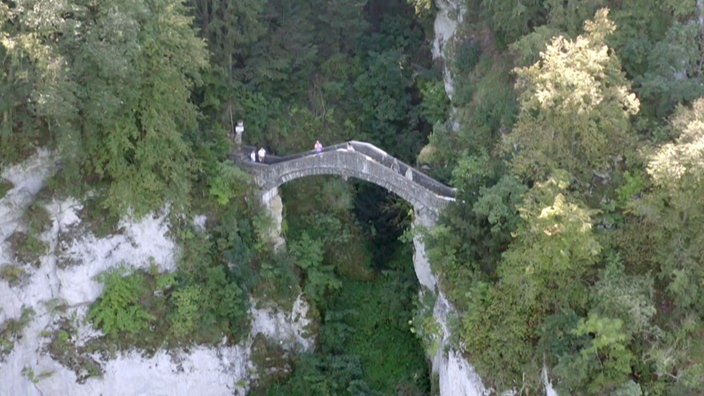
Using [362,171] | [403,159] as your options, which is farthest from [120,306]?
[403,159]

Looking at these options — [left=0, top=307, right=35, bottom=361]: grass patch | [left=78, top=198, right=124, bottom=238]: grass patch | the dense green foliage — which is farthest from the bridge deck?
[left=0, top=307, right=35, bottom=361]: grass patch

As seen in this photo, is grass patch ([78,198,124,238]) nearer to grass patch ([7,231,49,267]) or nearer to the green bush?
the green bush

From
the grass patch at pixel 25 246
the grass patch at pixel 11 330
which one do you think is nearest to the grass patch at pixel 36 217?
the grass patch at pixel 25 246

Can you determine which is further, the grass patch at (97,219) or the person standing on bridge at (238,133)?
the person standing on bridge at (238,133)

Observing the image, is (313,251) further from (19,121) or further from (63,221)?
(19,121)

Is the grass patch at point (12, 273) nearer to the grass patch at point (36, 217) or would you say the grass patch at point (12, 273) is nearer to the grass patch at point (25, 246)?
the grass patch at point (25, 246)

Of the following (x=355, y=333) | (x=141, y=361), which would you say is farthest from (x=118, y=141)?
(x=355, y=333)
